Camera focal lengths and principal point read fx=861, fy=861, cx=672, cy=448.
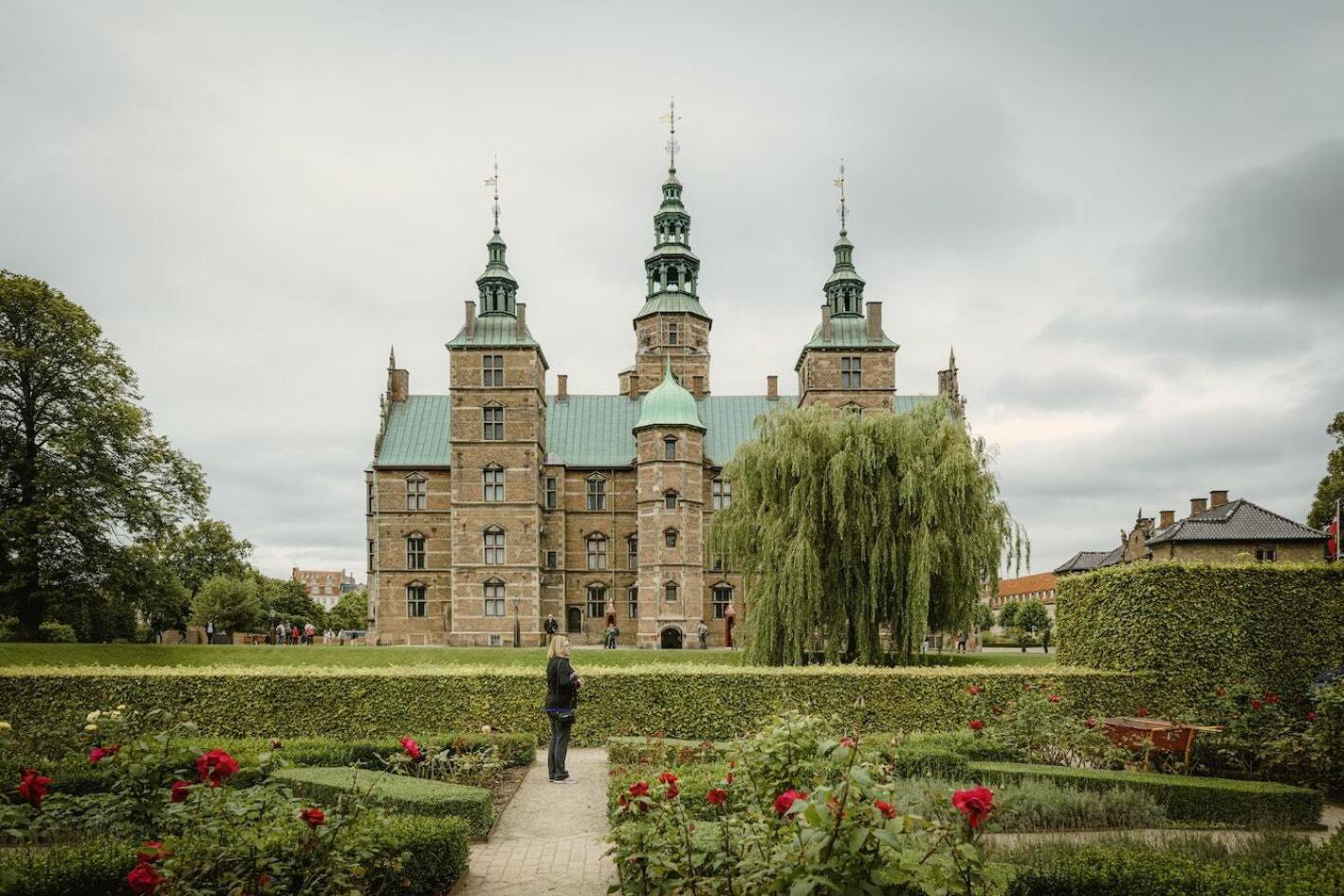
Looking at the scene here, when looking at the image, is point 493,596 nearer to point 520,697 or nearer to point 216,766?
point 520,697

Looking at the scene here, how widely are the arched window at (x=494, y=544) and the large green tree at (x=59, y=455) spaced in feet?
42.2

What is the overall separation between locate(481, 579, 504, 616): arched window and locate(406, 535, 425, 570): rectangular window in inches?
180

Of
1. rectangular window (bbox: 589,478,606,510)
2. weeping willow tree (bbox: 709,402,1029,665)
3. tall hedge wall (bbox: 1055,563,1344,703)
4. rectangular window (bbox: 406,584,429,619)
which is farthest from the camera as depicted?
rectangular window (bbox: 589,478,606,510)

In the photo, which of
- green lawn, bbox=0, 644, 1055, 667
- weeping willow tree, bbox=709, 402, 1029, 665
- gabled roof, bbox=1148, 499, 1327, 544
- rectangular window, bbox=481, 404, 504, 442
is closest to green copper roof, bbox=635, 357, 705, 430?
rectangular window, bbox=481, 404, 504, 442

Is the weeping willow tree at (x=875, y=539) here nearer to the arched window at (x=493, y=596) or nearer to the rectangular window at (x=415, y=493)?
the arched window at (x=493, y=596)

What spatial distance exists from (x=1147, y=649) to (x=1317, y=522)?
35.5 m

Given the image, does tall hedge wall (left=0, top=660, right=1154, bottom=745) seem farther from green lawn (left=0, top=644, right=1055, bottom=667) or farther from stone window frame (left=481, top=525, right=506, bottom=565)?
stone window frame (left=481, top=525, right=506, bottom=565)

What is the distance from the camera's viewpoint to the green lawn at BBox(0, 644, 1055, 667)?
2389 cm

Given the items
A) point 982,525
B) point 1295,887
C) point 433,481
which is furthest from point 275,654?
point 1295,887

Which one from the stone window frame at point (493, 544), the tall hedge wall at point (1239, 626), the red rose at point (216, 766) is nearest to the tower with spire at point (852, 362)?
the stone window frame at point (493, 544)

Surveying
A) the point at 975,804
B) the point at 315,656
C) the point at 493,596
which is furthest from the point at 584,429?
the point at 975,804

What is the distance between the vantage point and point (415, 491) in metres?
Answer: 41.0

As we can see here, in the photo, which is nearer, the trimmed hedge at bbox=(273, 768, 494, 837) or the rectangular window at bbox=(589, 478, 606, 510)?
the trimmed hedge at bbox=(273, 768, 494, 837)

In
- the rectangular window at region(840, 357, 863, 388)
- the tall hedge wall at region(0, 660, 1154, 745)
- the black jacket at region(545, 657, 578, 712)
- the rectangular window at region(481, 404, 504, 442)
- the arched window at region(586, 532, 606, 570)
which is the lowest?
the tall hedge wall at region(0, 660, 1154, 745)
